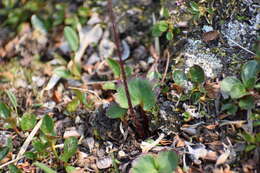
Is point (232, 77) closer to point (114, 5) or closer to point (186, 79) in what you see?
point (186, 79)

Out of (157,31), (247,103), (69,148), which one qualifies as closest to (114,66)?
(157,31)

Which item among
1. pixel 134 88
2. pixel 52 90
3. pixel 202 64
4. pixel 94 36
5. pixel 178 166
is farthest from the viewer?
pixel 94 36

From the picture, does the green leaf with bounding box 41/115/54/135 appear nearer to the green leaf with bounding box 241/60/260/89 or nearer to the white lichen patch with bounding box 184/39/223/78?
the white lichen patch with bounding box 184/39/223/78

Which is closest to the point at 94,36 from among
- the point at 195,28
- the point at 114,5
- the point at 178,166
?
the point at 114,5

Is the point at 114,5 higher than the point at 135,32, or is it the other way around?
the point at 114,5

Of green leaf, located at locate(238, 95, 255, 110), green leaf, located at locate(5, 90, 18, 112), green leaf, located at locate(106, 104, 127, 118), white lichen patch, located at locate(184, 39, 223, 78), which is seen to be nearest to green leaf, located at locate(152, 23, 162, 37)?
white lichen patch, located at locate(184, 39, 223, 78)

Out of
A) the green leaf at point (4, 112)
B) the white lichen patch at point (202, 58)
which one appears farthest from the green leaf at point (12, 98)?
the white lichen patch at point (202, 58)
